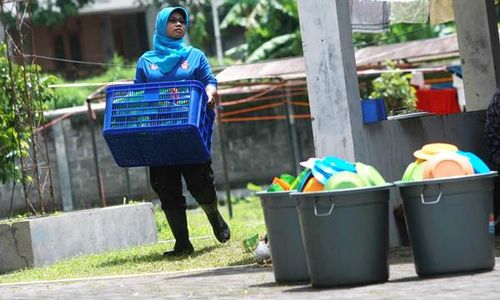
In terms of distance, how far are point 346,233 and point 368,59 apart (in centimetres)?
1944

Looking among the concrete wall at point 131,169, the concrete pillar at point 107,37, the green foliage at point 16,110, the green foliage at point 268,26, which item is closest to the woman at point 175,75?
the green foliage at point 16,110

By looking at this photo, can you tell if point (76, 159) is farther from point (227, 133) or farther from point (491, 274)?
point (491, 274)

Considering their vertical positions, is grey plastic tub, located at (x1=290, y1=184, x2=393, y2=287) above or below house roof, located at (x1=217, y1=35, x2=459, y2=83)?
below

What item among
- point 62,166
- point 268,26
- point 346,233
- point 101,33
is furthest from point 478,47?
point 101,33

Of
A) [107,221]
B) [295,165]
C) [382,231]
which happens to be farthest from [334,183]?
[295,165]

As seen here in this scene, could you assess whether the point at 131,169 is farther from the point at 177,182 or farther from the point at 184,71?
the point at 184,71

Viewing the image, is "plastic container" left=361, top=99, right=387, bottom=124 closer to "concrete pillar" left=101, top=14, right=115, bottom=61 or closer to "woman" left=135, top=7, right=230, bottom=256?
"woman" left=135, top=7, right=230, bottom=256

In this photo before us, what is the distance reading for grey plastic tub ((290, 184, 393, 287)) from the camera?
8070mm

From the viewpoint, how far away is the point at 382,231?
8.20 metres

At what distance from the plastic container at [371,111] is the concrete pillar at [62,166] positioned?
19.1m

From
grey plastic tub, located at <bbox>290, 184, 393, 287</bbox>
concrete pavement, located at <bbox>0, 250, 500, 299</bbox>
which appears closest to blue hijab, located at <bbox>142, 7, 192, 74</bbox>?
concrete pavement, located at <bbox>0, 250, 500, 299</bbox>

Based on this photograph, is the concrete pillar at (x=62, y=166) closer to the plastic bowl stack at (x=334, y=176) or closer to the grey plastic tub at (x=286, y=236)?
the grey plastic tub at (x=286, y=236)

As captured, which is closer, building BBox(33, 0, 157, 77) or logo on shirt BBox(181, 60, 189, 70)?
logo on shirt BBox(181, 60, 189, 70)

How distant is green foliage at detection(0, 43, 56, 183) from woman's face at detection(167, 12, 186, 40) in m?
2.97
